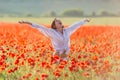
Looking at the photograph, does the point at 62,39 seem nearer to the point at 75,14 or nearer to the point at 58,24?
the point at 58,24

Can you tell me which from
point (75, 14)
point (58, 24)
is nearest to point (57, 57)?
point (58, 24)

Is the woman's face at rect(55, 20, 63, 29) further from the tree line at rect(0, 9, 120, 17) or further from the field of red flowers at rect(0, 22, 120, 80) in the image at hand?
the tree line at rect(0, 9, 120, 17)

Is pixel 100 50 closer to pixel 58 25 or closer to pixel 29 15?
pixel 58 25

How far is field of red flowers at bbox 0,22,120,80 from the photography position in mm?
1911

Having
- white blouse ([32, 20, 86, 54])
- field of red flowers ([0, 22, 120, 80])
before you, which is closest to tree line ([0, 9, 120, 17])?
field of red flowers ([0, 22, 120, 80])

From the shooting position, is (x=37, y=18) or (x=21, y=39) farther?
(x=37, y=18)

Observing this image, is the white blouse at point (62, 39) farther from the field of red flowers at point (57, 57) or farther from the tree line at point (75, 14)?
the tree line at point (75, 14)

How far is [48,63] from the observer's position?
1933 mm

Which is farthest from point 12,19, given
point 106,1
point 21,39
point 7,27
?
point 106,1

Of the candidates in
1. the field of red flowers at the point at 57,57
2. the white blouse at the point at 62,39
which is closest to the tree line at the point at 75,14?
the field of red flowers at the point at 57,57

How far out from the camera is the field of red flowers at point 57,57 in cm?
191

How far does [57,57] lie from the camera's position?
1.85 metres

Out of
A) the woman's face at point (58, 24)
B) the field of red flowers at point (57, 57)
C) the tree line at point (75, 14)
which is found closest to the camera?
the field of red flowers at point (57, 57)

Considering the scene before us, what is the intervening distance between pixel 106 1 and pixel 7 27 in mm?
674
